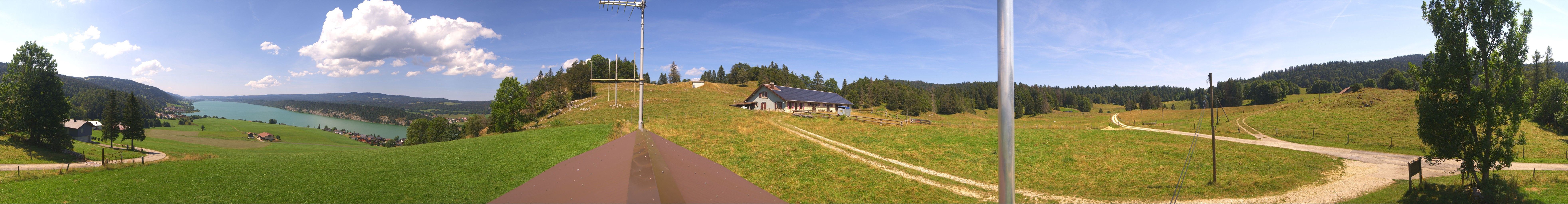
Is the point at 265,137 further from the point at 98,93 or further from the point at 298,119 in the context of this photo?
the point at 298,119

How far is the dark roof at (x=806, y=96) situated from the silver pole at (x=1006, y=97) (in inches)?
1714

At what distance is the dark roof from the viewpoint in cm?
4803

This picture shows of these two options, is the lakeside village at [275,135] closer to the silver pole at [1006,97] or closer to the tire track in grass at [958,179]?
the tire track in grass at [958,179]

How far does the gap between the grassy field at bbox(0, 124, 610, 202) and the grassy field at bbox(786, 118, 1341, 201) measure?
13208 millimetres

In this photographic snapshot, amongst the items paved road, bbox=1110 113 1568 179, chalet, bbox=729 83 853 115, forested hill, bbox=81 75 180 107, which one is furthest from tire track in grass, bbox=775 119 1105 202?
forested hill, bbox=81 75 180 107

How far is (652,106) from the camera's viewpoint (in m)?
51.7

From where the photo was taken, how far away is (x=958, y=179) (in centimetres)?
1407

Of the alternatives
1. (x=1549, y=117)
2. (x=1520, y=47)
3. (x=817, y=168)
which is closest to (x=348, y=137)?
(x=817, y=168)

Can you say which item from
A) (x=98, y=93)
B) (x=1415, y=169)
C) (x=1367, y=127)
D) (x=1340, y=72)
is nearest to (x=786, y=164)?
(x=1415, y=169)

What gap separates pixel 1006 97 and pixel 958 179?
12549 millimetres

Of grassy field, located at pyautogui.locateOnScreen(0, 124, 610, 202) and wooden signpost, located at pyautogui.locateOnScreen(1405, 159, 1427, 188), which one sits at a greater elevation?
wooden signpost, located at pyautogui.locateOnScreen(1405, 159, 1427, 188)

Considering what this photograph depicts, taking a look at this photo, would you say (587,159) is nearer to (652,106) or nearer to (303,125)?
(652,106)

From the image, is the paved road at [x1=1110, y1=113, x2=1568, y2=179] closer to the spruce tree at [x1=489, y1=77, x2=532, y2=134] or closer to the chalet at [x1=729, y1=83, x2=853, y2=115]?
the chalet at [x1=729, y1=83, x2=853, y2=115]

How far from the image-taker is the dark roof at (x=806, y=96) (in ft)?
158
